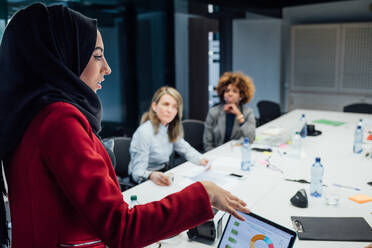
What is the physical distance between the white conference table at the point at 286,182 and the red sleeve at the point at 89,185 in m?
0.79

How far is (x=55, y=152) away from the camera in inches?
32.9

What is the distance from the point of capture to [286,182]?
95.3 inches

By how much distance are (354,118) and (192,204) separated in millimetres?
4408

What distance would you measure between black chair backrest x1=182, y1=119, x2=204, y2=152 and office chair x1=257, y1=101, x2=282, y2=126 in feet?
6.19

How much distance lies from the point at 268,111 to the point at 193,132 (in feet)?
6.96

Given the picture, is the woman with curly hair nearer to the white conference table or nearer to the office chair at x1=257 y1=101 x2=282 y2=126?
the white conference table

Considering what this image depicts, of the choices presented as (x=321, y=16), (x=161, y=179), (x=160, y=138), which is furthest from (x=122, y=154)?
(x=321, y=16)

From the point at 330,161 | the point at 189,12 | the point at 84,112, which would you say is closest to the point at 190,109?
the point at 189,12

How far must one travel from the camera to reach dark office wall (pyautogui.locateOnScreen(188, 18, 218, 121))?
5.90 meters

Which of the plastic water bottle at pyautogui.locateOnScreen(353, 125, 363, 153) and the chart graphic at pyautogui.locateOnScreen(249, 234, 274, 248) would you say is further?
the plastic water bottle at pyautogui.locateOnScreen(353, 125, 363, 153)

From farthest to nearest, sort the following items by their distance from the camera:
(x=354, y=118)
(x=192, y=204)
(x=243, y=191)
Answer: (x=354, y=118)
(x=243, y=191)
(x=192, y=204)

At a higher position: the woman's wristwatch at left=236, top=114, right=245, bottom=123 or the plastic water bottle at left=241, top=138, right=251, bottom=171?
the woman's wristwatch at left=236, top=114, right=245, bottom=123

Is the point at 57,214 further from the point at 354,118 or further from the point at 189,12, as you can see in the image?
the point at 189,12

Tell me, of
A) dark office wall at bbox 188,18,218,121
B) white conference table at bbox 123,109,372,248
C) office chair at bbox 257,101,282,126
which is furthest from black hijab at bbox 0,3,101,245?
dark office wall at bbox 188,18,218,121
